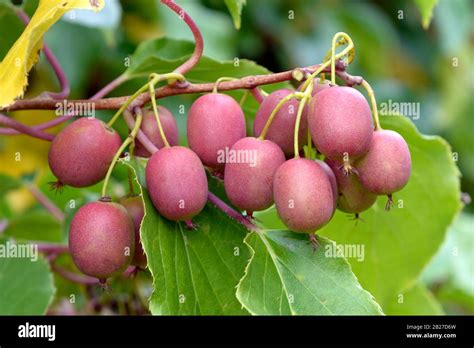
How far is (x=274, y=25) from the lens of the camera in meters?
3.06

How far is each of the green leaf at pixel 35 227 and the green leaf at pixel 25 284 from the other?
1.05 feet

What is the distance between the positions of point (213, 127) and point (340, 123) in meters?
0.17

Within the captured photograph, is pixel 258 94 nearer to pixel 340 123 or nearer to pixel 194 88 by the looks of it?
pixel 194 88

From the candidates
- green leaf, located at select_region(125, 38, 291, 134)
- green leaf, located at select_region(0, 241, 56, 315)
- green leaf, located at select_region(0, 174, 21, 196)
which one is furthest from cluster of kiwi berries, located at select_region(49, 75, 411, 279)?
green leaf, located at select_region(0, 174, 21, 196)

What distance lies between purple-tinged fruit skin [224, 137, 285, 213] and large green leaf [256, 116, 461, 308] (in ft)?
1.39

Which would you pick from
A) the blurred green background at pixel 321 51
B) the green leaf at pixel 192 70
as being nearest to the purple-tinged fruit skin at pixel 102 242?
the green leaf at pixel 192 70

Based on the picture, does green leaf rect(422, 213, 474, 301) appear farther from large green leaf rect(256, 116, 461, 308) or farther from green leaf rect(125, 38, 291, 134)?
green leaf rect(125, 38, 291, 134)

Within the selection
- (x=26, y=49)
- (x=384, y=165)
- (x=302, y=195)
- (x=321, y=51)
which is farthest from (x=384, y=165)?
(x=321, y=51)

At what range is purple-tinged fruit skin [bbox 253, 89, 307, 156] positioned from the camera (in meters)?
1.05

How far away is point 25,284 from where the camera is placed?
52.9 inches
